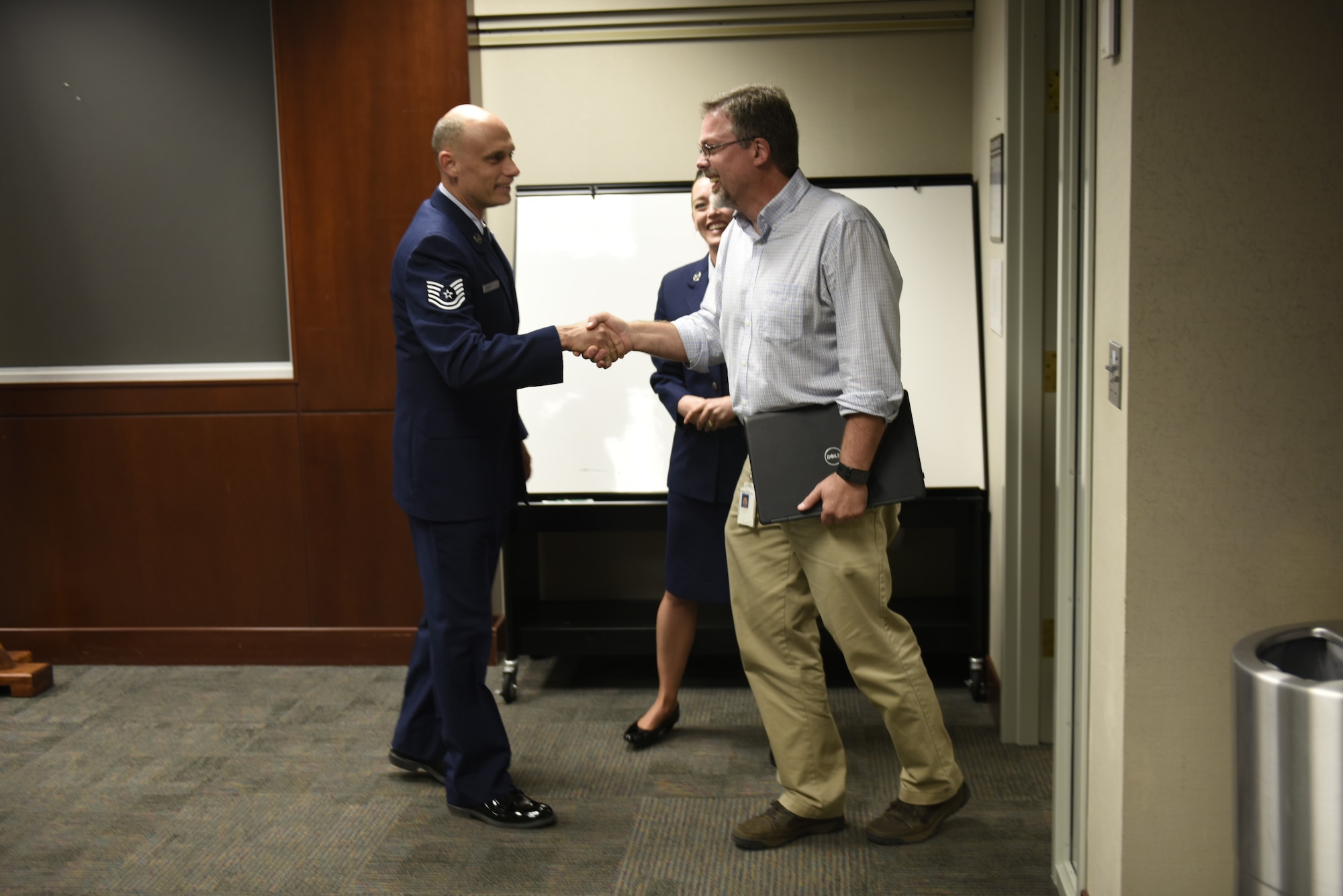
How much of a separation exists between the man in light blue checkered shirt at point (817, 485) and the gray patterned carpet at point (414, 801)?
16 centimetres

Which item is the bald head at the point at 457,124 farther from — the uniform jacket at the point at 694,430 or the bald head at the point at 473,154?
the uniform jacket at the point at 694,430

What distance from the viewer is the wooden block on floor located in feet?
12.1

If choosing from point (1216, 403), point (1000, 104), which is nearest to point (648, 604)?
point (1000, 104)

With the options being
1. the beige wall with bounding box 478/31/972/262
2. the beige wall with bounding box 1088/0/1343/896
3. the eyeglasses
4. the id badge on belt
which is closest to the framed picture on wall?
the beige wall with bounding box 478/31/972/262

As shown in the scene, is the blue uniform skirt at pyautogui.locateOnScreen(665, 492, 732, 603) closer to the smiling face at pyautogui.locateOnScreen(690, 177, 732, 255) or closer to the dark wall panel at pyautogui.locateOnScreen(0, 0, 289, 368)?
the smiling face at pyautogui.locateOnScreen(690, 177, 732, 255)

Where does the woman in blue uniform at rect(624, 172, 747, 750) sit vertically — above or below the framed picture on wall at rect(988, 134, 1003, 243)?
below

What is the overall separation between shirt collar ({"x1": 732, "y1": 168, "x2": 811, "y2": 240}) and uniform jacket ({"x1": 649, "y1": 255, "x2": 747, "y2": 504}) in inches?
23.6

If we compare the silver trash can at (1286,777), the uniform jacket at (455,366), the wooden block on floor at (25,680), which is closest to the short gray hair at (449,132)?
the uniform jacket at (455,366)

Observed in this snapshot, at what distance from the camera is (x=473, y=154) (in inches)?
106

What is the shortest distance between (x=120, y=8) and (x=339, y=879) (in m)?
2.85

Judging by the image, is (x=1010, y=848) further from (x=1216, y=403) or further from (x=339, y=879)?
(x=339, y=879)

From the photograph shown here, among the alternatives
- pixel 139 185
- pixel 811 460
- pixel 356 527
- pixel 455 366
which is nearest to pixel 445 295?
pixel 455 366

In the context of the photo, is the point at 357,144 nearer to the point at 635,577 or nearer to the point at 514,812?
the point at 635,577

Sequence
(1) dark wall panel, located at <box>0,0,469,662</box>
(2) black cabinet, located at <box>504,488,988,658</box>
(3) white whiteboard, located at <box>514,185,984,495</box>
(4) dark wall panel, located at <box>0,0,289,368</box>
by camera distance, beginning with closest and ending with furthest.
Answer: (2) black cabinet, located at <box>504,488,988,658</box>
(3) white whiteboard, located at <box>514,185,984,495</box>
(1) dark wall panel, located at <box>0,0,469,662</box>
(4) dark wall panel, located at <box>0,0,289,368</box>
